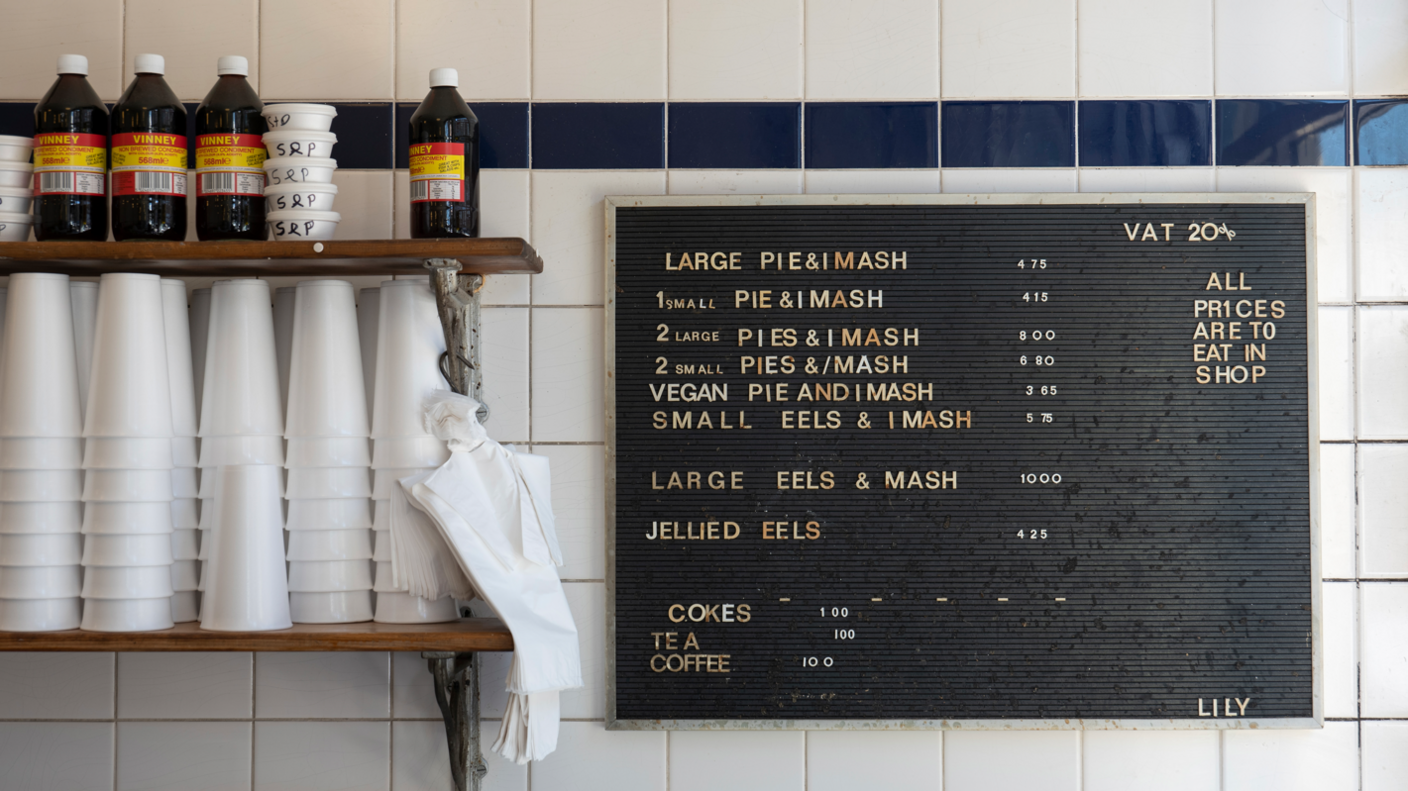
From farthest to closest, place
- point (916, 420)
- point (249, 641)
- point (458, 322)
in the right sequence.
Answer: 1. point (916, 420)
2. point (458, 322)
3. point (249, 641)

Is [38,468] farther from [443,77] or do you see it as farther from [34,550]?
[443,77]

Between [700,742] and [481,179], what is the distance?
3.03 feet

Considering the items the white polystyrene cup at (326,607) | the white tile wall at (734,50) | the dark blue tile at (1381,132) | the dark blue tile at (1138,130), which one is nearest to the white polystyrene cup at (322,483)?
the white polystyrene cup at (326,607)

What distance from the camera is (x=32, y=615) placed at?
1.11m

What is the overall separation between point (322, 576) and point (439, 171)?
554 mm

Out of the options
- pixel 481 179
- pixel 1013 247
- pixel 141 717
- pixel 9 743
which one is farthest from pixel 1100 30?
pixel 9 743

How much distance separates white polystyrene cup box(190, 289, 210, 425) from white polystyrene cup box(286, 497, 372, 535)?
230 millimetres

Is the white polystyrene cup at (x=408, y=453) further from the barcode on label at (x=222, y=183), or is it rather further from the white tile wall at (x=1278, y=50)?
the white tile wall at (x=1278, y=50)

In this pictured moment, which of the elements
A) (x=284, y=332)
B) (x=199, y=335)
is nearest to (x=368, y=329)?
(x=284, y=332)

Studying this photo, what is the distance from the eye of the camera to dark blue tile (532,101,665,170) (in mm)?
1352

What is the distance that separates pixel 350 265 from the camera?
3.97ft

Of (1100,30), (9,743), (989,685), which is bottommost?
(9,743)

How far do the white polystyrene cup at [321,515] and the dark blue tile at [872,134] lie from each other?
84cm

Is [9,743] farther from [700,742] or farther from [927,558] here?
[927,558]
